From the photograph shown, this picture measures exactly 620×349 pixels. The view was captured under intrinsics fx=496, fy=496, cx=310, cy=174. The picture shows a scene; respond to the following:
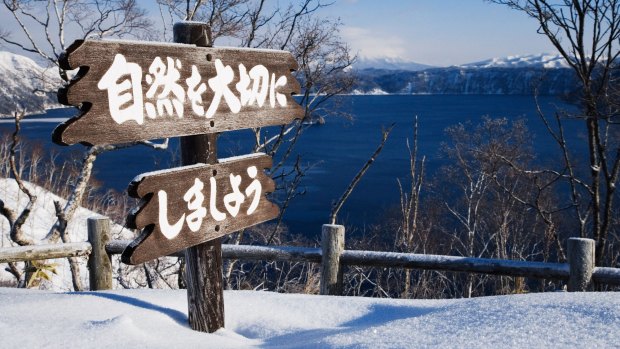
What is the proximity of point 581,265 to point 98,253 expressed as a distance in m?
3.92

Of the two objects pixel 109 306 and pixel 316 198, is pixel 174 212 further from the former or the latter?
pixel 316 198

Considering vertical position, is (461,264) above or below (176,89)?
below

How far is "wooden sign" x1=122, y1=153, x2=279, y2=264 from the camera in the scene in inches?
94.7

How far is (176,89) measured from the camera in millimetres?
2514

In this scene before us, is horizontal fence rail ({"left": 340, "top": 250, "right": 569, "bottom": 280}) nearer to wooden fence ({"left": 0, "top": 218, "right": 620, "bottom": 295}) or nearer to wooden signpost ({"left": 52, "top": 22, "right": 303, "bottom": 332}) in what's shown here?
wooden fence ({"left": 0, "top": 218, "right": 620, "bottom": 295})

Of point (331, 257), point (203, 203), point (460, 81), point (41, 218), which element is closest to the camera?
point (203, 203)

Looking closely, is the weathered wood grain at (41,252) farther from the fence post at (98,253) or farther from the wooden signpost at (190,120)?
the wooden signpost at (190,120)

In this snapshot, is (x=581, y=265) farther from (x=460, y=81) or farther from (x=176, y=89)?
(x=460, y=81)

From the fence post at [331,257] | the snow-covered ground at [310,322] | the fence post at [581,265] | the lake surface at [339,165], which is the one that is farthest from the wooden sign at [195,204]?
the lake surface at [339,165]

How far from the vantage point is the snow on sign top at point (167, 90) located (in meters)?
2.11

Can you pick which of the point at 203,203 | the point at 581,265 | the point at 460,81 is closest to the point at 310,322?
the point at 203,203

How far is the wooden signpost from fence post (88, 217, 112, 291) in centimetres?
165

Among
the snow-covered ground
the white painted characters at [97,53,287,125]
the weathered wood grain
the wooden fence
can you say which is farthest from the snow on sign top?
the weathered wood grain

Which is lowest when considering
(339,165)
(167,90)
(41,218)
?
(41,218)
